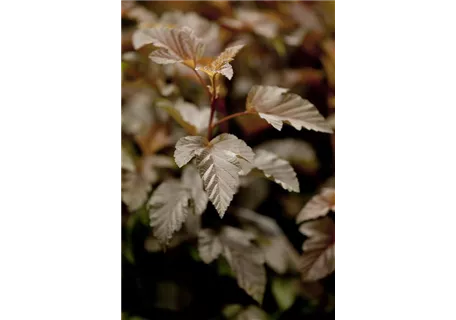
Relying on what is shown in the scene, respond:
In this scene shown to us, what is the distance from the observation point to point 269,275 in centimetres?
101

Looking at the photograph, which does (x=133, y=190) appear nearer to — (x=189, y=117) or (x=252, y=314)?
(x=189, y=117)

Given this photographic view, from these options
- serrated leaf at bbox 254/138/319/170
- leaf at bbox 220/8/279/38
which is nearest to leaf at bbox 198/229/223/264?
serrated leaf at bbox 254/138/319/170

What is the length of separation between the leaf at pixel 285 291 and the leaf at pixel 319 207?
21 cm

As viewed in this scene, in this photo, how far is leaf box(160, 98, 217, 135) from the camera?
0.85m

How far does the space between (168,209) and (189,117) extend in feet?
0.76

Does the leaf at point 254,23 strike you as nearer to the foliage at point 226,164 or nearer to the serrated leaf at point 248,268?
the foliage at point 226,164

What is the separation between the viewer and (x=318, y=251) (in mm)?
872

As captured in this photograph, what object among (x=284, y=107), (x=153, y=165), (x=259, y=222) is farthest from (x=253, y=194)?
(x=284, y=107)

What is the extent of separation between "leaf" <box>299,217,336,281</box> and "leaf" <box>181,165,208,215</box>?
23cm

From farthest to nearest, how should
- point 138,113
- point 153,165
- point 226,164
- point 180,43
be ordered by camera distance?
point 138,113, point 153,165, point 180,43, point 226,164

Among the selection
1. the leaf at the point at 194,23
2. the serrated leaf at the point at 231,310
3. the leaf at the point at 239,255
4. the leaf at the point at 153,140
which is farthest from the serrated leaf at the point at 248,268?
the leaf at the point at 194,23
